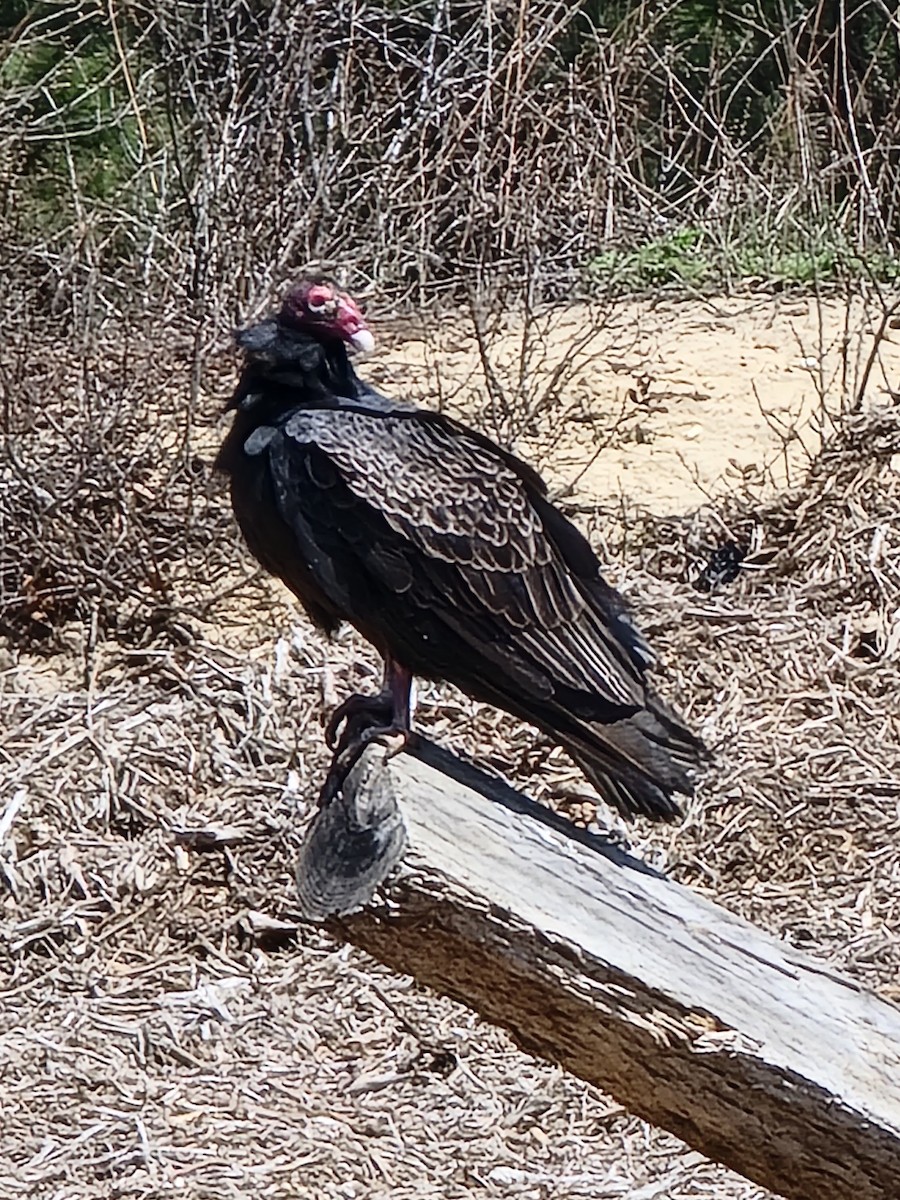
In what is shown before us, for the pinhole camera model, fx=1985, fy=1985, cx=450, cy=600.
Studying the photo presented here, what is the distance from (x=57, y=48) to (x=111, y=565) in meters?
3.61

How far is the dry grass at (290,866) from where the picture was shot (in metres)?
3.75

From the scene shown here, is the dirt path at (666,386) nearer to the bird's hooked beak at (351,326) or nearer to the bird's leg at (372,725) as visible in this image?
the bird's hooked beak at (351,326)

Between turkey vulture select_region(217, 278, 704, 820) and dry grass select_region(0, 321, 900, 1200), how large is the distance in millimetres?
957

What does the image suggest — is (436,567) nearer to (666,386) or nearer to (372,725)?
(372,725)

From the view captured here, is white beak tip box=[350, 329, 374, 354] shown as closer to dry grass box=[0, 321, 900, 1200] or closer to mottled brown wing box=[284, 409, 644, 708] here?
mottled brown wing box=[284, 409, 644, 708]

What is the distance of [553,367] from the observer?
6465mm

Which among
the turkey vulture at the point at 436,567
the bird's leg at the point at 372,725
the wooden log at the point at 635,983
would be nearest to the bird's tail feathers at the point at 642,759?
the turkey vulture at the point at 436,567

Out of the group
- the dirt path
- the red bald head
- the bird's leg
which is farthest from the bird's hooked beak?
the dirt path

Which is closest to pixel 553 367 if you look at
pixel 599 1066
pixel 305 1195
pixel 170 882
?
pixel 170 882

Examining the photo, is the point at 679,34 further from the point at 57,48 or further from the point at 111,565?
the point at 111,565

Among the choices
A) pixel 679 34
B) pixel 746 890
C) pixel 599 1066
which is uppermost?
pixel 679 34

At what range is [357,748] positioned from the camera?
2.99m

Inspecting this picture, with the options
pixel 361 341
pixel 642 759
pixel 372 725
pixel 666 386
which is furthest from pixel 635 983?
pixel 666 386

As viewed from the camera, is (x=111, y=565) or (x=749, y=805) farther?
(x=111, y=565)
